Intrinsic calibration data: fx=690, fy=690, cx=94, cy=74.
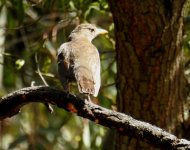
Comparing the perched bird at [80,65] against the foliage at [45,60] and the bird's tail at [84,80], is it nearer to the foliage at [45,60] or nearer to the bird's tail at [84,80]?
the bird's tail at [84,80]

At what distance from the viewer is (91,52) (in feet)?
14.3

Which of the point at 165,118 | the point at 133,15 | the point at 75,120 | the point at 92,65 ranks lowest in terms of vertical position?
the point at 75,120

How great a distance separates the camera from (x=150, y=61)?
156 inches

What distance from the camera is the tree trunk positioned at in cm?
388

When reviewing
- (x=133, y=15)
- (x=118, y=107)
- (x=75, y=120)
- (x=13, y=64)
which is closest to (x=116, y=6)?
(x=133, y=15)

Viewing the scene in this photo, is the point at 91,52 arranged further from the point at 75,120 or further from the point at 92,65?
the point at 75,120

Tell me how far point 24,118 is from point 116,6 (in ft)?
11.4

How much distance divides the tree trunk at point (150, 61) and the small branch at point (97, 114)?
850 millimetres

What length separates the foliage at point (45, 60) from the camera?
16.0ft

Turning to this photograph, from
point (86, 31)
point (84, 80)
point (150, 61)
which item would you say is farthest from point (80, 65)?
point (86, 31)

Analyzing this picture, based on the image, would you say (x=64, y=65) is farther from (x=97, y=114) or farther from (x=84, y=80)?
(x=97, y=114)

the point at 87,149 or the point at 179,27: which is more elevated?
the point at 179,27

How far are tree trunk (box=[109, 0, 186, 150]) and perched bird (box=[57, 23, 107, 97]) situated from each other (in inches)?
7.9

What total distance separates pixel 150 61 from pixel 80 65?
16.1 inches
